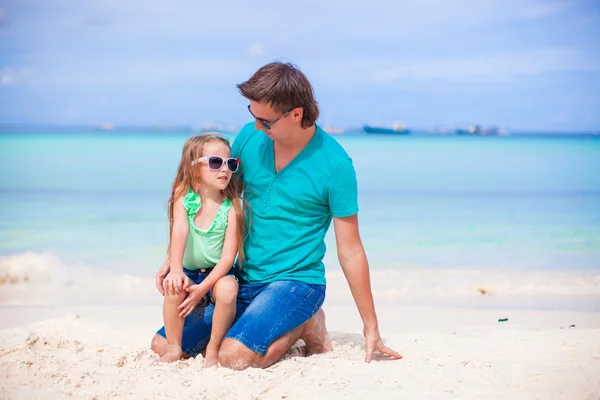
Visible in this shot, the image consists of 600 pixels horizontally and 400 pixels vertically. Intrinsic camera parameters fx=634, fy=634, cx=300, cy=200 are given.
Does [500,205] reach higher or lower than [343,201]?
lower

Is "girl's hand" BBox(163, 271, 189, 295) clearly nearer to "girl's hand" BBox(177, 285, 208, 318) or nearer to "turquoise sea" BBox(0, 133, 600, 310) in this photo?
"girl's hand" BBox(177, 285, 208, 318)

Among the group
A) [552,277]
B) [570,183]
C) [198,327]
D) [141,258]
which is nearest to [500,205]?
[570,183]

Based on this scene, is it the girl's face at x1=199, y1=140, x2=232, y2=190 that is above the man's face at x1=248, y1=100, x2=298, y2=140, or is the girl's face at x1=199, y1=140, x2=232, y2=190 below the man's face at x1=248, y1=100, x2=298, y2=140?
below

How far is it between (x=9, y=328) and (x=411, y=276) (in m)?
3.98

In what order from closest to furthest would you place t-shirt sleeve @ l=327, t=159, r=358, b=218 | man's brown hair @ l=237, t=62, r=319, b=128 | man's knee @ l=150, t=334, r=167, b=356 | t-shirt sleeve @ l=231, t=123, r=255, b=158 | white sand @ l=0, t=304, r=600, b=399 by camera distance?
white sand @ l=0, t=304, r=600, b=399, man's brown hair @ l=237, t=62, r=319, b=128, t-shirt sleeve @ l=327, t=159, r=358, b=218, man's knee @ l=150, t=334, r=167, b=356, t-shirt sleeve @ l=231, t=123, r=255, b=158

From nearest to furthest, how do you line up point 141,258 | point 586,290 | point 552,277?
point 586,290, point 552,277, point 141,258

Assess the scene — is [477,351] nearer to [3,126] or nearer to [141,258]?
[141,258]

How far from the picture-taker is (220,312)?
3.22 metres

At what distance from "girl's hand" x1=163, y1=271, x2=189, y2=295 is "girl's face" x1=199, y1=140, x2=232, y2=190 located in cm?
49

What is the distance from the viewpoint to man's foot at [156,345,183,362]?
3296mm

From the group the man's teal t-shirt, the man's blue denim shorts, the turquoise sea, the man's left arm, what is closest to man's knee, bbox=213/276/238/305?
the man's blue denim shorts

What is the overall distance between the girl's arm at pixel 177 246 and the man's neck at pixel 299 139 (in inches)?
24.8

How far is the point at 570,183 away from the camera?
55.0ft

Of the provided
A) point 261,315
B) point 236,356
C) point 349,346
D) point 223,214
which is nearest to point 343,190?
point 223,214
